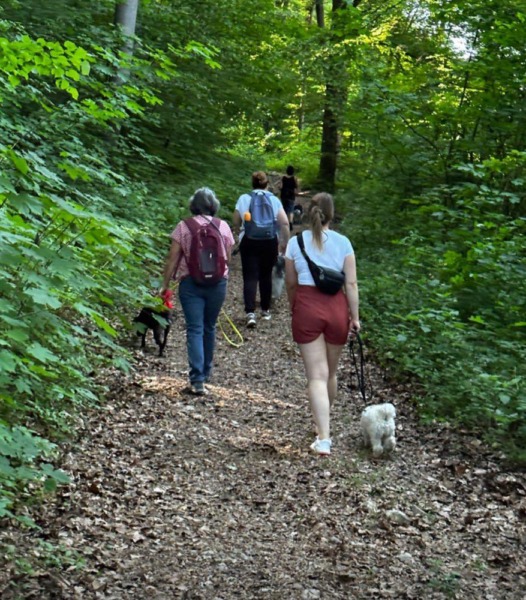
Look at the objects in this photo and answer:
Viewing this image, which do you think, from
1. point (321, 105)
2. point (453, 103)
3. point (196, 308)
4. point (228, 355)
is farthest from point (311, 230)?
point (321, 105)

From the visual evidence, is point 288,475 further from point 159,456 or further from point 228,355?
point 228,355

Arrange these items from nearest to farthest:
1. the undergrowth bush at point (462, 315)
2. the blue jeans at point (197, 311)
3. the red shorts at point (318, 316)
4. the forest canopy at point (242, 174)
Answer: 1. the forest canopy at point (242, 174)
2. the red shorts at point (318, 316)
3. the undergrowth bush at point (462, 315)
4. the blue jeans at point (197, 311)

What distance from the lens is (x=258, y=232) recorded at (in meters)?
10.4

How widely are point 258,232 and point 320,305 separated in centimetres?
431

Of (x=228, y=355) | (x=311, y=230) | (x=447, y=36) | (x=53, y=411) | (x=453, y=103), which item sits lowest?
(x=228, y=355)

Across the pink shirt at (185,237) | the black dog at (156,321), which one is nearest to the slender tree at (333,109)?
the black dog at (156,321)

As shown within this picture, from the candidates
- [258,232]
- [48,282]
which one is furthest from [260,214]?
[48,282]

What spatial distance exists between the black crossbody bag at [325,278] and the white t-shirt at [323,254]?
1.3 inches

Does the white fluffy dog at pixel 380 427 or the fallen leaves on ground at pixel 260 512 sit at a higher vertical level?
the white fluffy dog at pixel 380 427

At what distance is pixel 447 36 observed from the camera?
538 inches

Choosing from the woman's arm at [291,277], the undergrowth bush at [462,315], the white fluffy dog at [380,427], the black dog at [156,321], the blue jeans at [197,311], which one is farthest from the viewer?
the black dog at [156,321]

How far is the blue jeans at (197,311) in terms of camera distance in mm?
7465

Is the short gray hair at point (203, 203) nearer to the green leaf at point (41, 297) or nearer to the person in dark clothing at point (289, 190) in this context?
the green leaf at point (41, 297)

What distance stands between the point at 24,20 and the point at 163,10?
4.36 m
